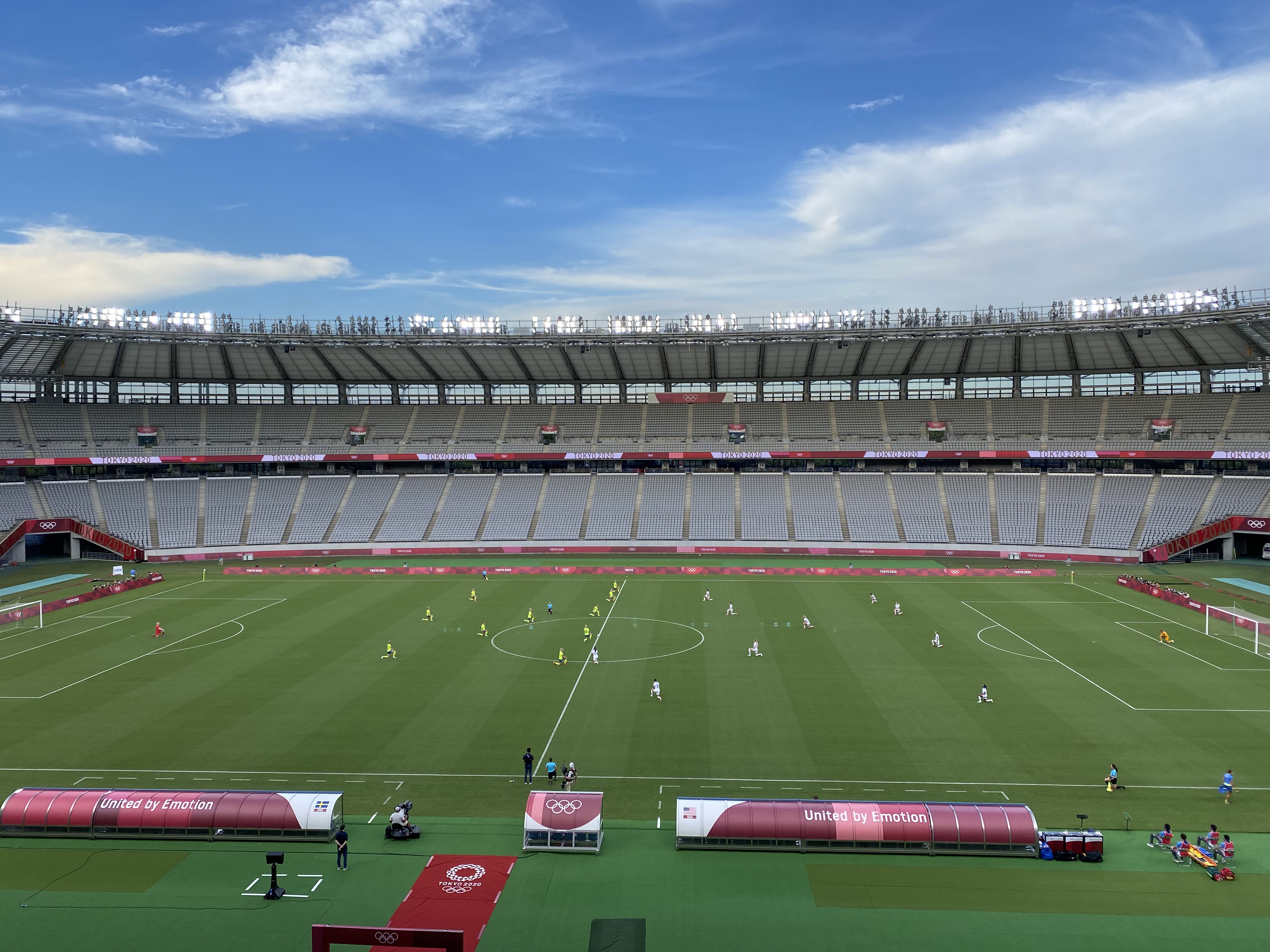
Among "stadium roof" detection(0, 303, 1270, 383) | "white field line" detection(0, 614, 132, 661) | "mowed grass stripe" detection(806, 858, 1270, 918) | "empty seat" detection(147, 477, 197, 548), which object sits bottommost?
"white field line" detection(0, 614, 132, 661)

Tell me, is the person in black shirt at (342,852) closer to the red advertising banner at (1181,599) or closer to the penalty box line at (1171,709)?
the penalty box line at (1171,709)

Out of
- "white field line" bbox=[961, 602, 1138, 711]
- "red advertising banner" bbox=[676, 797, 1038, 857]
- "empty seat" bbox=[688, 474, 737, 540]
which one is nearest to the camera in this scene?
"red advertising banner" bbox=[676, 797, 1038, 857]

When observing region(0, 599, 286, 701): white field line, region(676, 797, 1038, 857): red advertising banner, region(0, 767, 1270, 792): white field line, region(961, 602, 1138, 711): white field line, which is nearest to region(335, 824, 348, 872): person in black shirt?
region(0, 767, 1270, 792): white field line

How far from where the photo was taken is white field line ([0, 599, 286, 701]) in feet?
113

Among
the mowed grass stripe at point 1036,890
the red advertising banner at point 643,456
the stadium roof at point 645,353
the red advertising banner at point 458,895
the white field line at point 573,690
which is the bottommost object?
the white field line at point 573,690

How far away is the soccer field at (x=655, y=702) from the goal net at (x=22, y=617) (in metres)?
1.55

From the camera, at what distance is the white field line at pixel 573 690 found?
2731cm

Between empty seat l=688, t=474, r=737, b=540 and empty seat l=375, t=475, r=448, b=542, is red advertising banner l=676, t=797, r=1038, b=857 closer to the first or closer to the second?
empty seat l=688, t=474, r=737, b=540

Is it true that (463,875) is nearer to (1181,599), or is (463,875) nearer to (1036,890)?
(1036,890)

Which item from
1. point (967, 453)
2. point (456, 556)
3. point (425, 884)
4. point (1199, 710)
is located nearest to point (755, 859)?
point (425, 884)

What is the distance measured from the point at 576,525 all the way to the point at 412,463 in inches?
920

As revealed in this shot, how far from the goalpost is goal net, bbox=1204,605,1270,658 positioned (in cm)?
7054

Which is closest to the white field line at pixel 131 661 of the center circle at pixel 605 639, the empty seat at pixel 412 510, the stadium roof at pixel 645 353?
the center circle at pixel 605 639

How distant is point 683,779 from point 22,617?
47881 mm
